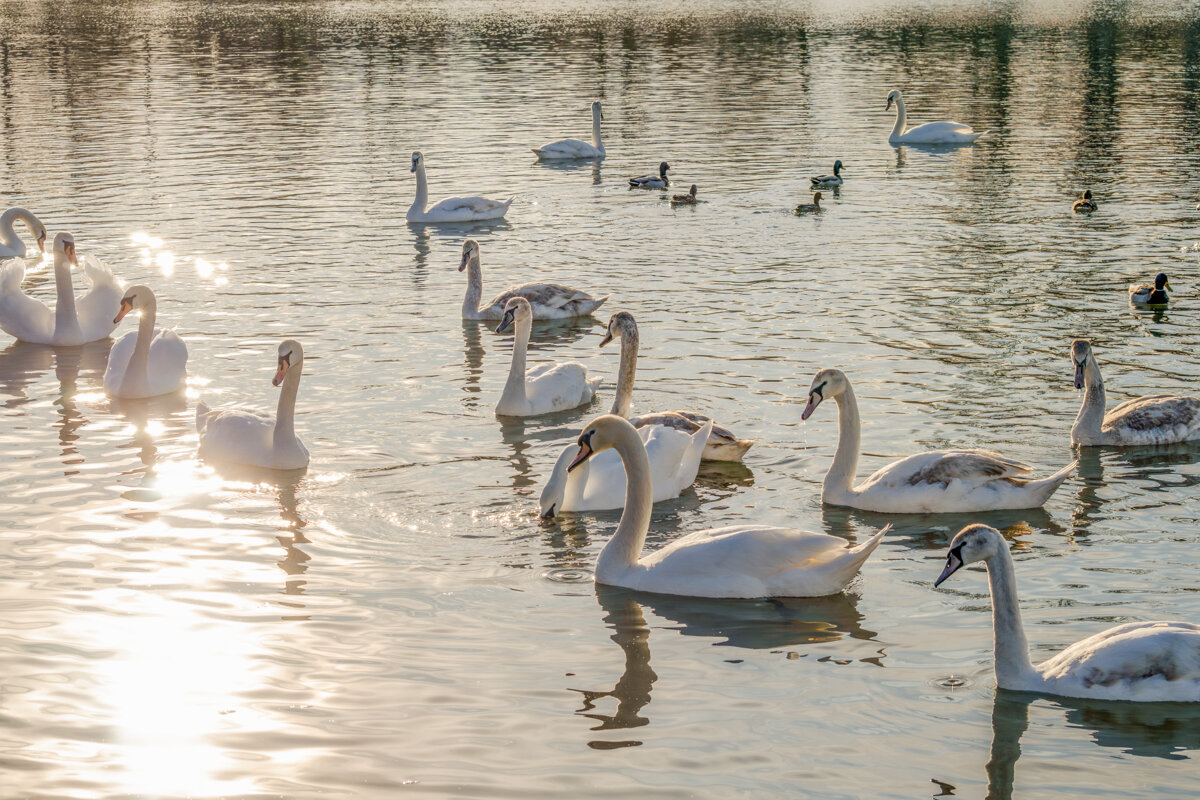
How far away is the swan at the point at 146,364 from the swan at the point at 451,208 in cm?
992

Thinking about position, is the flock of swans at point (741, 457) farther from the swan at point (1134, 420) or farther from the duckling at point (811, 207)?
the duckling at point (811, 207)

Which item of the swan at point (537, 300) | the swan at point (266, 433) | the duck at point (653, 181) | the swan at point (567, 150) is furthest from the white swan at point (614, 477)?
the swan at point (567, 150)

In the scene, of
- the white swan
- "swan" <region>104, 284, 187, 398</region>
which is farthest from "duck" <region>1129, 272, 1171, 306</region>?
"swan" <region>104, 284, 187, 398</region>

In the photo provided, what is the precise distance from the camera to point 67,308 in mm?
17609

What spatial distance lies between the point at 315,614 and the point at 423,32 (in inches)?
2287

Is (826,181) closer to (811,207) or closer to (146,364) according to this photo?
(811,207)

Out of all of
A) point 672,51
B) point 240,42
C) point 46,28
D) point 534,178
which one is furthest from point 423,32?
point 534,178

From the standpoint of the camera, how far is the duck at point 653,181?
2755 centimetres

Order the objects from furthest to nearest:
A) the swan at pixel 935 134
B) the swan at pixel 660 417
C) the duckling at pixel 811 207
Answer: the swan at pixel 935 134, the duckling at pixel 811 207, the swan at pixel 660 417

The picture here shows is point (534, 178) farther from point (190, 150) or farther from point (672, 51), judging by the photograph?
point (672, 51)

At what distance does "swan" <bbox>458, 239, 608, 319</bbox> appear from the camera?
1828cm

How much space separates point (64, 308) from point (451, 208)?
28.4 ft

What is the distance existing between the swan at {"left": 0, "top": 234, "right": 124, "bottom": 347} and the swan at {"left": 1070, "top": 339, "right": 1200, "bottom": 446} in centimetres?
1124

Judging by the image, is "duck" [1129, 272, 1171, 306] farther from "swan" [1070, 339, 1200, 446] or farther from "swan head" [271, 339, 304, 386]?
"swan head" [271, 339, 304, 386]
